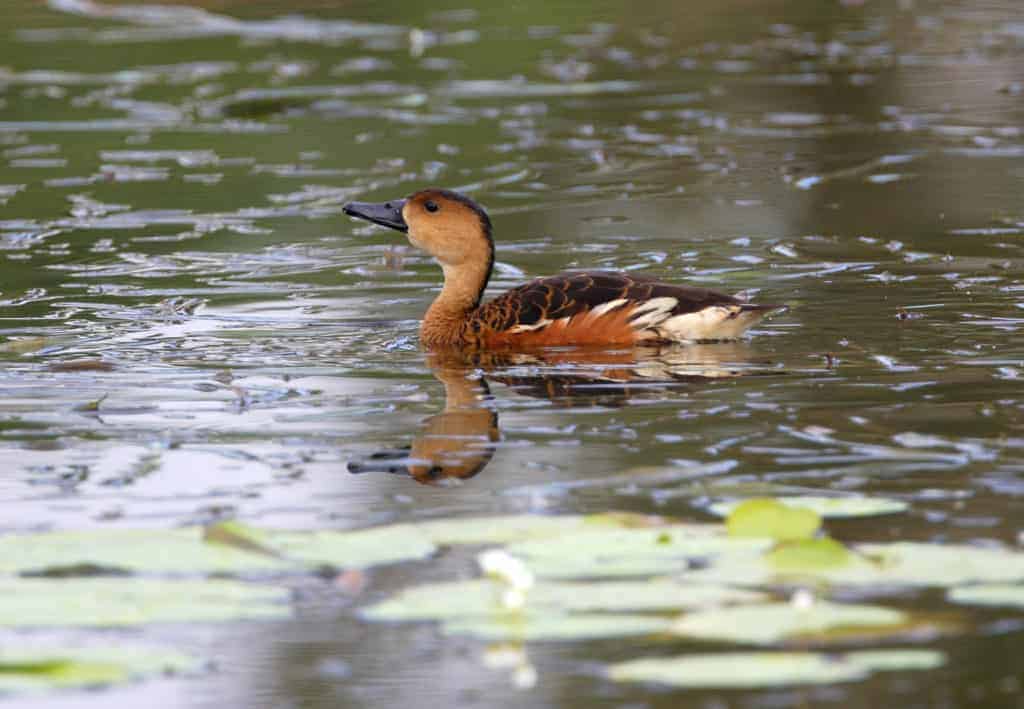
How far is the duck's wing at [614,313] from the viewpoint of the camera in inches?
340

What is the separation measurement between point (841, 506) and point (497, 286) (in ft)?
17.1

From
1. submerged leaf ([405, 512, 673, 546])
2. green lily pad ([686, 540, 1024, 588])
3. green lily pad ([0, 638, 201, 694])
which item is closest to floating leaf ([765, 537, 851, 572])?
green lily pad ([686, 540, 1024, 588])

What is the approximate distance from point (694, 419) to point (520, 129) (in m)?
9.75

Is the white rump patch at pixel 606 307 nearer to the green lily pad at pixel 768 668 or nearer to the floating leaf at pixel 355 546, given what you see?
the floating leaf at pixel 355 546

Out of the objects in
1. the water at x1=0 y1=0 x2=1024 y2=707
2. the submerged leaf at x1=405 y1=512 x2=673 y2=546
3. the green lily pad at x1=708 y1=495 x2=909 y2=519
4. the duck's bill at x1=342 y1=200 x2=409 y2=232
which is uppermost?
Result: the duck's bill at x1=342 y1=200 x2=409 y2=232

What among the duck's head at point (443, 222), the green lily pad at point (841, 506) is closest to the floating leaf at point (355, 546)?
the green lily pad at point (841, 506)

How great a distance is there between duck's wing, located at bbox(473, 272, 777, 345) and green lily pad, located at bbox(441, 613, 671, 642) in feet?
13.0

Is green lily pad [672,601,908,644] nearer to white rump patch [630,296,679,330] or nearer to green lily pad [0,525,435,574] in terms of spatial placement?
green lily pad [0,525,435,574]

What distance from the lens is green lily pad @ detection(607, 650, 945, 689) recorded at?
14.4ft

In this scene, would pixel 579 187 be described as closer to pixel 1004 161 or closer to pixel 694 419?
pixel 1004 161

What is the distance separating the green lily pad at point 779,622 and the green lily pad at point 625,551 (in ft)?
1.40

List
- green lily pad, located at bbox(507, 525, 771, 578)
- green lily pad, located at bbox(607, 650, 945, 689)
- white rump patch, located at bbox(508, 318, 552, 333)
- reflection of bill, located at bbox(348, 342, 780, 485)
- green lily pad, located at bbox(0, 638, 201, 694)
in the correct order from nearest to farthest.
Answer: green lily pad, located at bbox(607, 650, 945, 689) < green lily pad, located at bbox(0, 638, 201, 694) < green lily pad, located at bbox(507, 525, 771, 578) < reflection of bill, located at bbox(348, 342, 780, 485) < white rump patch, located at bbox(508, 318, 552, 333)

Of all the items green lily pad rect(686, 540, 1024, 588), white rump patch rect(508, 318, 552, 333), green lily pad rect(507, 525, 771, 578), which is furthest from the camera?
white rump patch rect(508, 318, 552, 333)

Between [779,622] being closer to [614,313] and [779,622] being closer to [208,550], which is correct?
[208,550]
